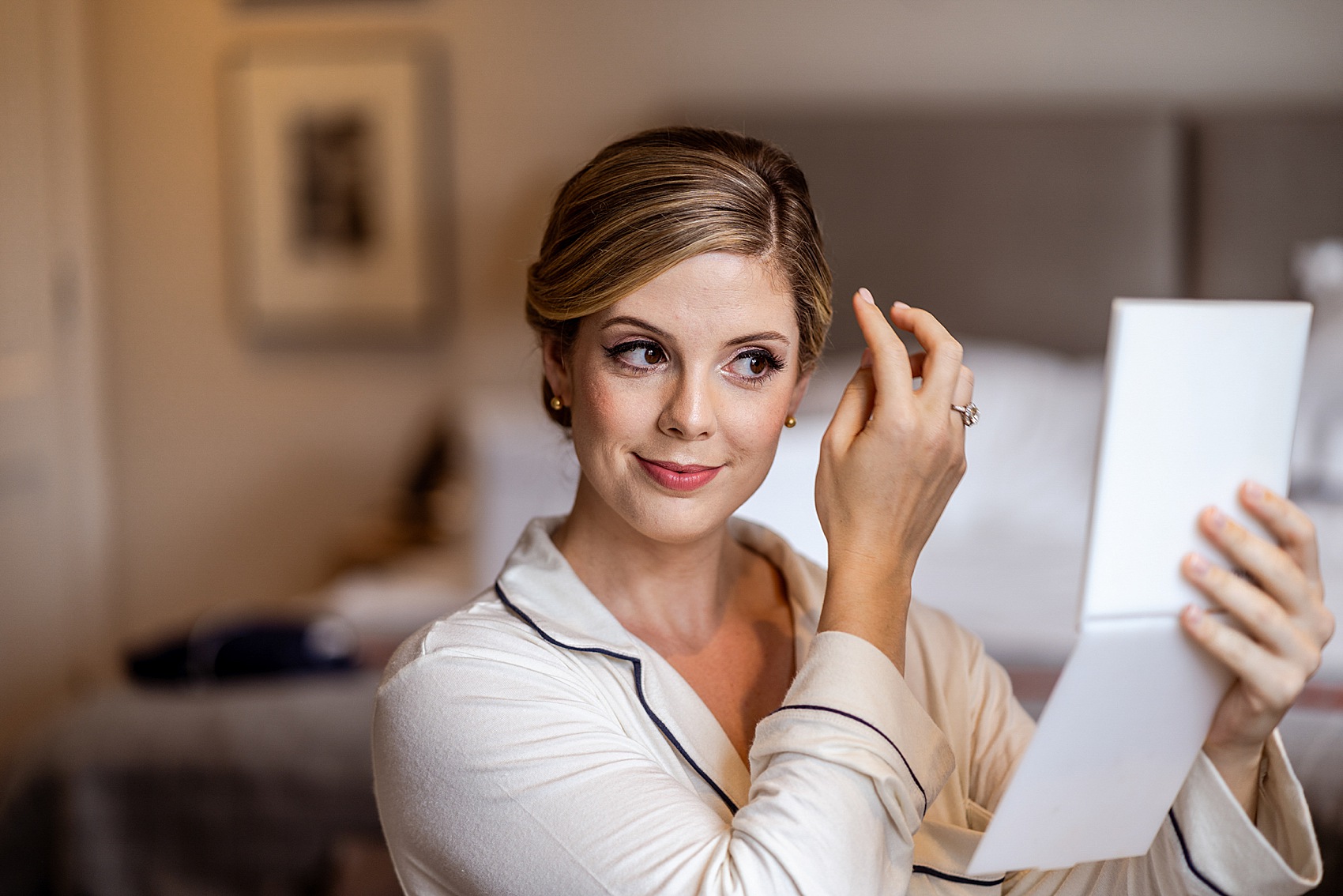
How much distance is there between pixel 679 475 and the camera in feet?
3.08

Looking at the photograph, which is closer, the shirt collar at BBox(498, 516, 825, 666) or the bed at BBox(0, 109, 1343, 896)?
the shirt collar at BBox(498, 516, 825, 666)

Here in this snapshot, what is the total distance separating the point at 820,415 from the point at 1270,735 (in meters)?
1.80

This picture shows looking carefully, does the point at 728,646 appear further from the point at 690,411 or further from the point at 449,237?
the point at 449,237

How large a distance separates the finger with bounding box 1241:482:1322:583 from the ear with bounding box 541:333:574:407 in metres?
0.53

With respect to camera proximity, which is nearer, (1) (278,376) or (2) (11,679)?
(2) (11,679)

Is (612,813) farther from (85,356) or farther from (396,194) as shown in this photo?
(85,356)

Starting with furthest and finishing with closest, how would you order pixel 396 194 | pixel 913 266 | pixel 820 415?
1. pixel 396 194
2. pixel 913 266
3. pixel 820 415

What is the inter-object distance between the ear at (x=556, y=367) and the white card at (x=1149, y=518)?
0.49 meters

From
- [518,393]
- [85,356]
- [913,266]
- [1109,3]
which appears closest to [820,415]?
[913,266]

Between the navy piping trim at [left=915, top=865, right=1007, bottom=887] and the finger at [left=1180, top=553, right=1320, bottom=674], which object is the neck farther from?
the finger at [left=1180, top=553, right=1320, bottom=674]

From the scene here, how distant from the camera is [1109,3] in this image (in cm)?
320

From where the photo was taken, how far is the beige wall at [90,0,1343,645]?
321 centimetres

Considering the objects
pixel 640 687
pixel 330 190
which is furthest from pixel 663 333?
pixel 330 190

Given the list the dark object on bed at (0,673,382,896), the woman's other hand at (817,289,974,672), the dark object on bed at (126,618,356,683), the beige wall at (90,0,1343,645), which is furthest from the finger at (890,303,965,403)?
the beige wall at (90,0,1343,645)
